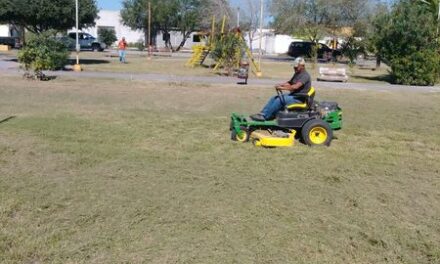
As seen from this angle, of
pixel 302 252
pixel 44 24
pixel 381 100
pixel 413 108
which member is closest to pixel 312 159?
pixel 302 252

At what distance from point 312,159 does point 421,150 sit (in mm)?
2104

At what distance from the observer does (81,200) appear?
16.8 feet

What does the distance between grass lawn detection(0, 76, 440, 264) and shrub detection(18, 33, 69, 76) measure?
7254mm

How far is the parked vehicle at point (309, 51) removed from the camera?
141 feet

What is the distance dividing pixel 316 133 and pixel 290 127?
1.37ft

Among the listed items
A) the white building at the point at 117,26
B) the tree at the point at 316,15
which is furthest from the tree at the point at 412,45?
the white building at the point at 117,26

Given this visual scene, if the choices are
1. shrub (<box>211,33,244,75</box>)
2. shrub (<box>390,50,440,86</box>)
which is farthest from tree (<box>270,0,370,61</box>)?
shrub (<box>390,50,440,86</box>)

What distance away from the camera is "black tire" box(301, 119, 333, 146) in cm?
802

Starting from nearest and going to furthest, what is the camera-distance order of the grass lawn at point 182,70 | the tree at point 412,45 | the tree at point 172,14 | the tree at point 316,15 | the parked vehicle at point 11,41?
1. the tree at point 412,45
2. the grass lawn at point 182,70
3. the tree at point 316,15
4. the parked vehicle at point 11,41
5. the tree at point 172,14

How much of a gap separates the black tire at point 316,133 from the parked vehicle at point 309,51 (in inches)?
1274

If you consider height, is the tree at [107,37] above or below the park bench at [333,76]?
above

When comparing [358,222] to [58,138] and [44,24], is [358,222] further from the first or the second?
[44,24]

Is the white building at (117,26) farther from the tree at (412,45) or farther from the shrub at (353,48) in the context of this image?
the tree at (412,45)

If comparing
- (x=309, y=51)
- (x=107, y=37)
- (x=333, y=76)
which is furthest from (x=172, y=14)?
(x=333, y=76)
